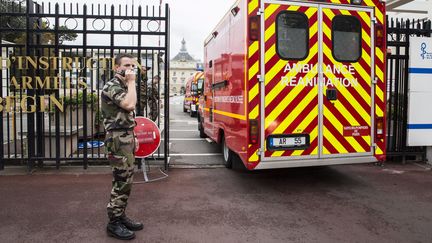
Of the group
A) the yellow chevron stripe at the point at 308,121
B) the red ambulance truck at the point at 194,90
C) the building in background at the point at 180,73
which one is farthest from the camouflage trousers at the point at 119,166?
the building in background at the point at 180,73

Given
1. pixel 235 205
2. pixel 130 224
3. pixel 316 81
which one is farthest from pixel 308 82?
pixel 130 224

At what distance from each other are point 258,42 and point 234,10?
0.88m

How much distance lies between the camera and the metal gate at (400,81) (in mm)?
7523

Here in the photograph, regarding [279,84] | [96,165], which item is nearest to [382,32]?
[279,84]

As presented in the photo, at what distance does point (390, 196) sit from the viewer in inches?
215

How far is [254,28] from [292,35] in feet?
1.97

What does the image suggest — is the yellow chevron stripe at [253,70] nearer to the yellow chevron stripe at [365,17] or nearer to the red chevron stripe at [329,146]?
the red chevron stripe at [329,146]

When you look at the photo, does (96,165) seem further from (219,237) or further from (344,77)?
(344,77)

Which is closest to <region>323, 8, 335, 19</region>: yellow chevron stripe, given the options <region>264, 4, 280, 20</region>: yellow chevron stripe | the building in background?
<region>264, 4, 280, 20</region>: yellow chevron stripe

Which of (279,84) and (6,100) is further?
(6,100)

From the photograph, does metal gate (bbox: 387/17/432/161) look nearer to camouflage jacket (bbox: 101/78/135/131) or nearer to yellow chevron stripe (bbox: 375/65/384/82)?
yellow chevron stripe (bbox: 375/65/384/82)

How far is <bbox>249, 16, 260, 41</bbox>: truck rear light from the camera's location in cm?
519

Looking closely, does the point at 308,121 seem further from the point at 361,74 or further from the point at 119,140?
the point at 119,140

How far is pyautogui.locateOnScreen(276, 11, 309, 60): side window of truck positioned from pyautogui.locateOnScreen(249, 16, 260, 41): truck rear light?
321mm
